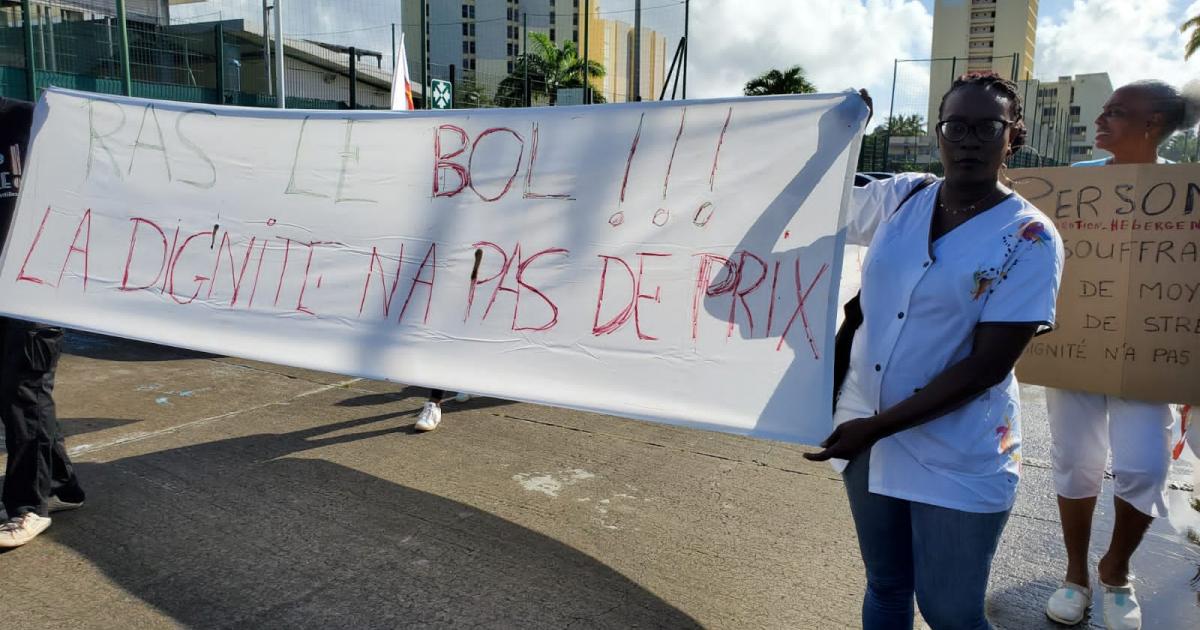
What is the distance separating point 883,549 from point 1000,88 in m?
1.19

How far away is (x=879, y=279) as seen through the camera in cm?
202

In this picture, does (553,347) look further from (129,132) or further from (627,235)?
(129,132)

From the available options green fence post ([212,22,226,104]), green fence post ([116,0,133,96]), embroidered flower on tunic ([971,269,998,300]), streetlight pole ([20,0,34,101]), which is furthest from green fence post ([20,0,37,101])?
embroidered flower on tunic ([971,269,998,300])

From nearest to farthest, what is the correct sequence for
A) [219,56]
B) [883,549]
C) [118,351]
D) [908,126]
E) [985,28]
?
[883,549] → [118,351] → [219,56] → [908,126] → [985,28]

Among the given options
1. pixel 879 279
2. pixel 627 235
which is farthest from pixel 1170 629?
pixel 627 235

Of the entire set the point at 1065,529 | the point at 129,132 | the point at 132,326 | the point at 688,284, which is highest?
the point at 129,132

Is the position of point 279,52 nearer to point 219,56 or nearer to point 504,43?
point 219,56

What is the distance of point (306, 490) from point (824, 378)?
2652mm

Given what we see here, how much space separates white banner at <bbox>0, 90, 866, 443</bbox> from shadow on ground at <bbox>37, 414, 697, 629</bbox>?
2.26 feet

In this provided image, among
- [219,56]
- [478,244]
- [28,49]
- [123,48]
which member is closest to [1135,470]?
[478,244]

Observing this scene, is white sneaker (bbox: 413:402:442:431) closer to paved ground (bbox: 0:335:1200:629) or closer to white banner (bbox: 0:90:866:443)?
paved ground (bbox: 0:335:1200:629)

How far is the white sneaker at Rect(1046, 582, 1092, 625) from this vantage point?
9.43 feet

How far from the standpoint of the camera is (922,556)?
76.1 inches

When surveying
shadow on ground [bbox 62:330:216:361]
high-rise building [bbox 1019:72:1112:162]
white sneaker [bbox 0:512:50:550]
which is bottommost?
white sneaker [bbox 0:512:50:550]
